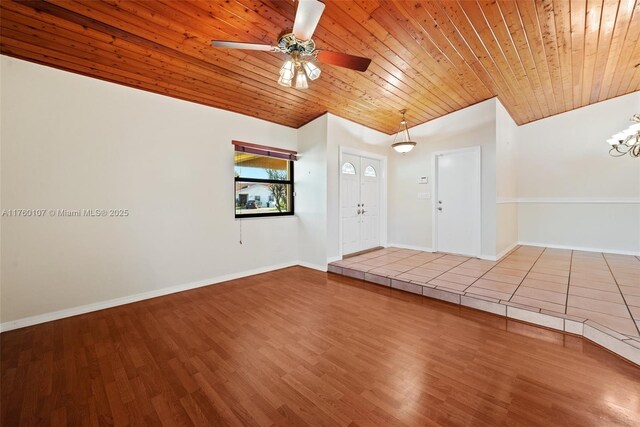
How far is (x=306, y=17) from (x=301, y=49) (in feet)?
1.46

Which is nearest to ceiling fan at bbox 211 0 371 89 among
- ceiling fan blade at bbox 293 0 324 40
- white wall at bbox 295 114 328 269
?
ceiling fan blade at bbox 293 0 324 40

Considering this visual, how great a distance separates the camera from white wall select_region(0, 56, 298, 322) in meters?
2.64

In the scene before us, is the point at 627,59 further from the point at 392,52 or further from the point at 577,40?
the point at 392,52

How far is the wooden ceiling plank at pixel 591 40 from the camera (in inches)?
100

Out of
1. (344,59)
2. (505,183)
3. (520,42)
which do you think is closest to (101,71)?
(344,59)

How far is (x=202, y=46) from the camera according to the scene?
9.07ft

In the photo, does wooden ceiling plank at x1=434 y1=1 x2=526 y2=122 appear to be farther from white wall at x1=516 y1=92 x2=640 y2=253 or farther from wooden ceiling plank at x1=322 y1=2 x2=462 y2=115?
white wall at x1=516 y1=92 x2=640 y2=253

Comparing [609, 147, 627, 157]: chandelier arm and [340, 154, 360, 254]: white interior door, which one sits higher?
[609, 147, 627, 157]: chandelier arm

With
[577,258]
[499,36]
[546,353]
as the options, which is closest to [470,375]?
[546,353]

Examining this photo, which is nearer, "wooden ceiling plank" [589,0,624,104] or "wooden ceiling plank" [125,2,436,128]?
"wooden ceiling plank" [589,0,624,104]

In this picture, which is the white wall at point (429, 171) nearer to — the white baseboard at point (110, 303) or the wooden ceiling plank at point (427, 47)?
the wooden ceiling plank at point (427, 47)

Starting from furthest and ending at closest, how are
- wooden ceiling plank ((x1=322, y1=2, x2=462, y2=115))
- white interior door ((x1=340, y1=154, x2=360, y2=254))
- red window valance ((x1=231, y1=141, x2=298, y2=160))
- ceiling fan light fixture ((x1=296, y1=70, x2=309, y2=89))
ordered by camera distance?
1. white interior door ((x1=340, y1=154, x2=360, y2=254))
2. red window valance ((x1=231, y1=141, x2=298, y2=160))
3. wooden ceiling plank ((x1=322, y1=2, x2=462, y2=115))
4. ceiling fan light fixture ((x1=296, y1=70, x2=309, y2=89))

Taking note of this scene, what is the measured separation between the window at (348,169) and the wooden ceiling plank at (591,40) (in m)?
3.59

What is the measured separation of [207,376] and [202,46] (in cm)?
321
